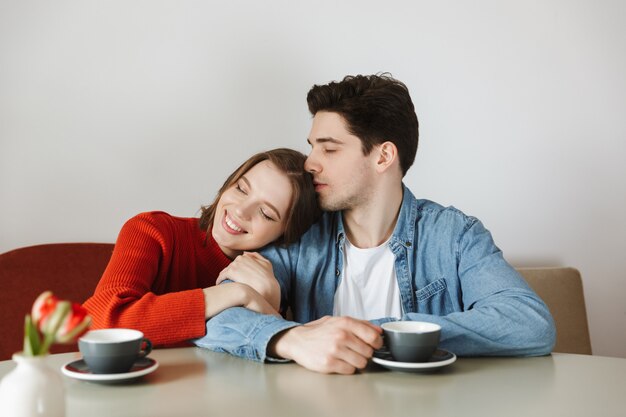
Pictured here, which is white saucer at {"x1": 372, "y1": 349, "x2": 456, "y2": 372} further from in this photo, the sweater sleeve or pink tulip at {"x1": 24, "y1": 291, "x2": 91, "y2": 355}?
pink tulip at {"x1": 24, "y1": 291, "x2": 91, "y2": 355}

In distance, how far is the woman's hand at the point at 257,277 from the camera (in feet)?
4.69

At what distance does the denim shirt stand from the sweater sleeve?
1.8 inches

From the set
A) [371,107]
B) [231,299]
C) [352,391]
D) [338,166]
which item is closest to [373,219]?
[338,166]

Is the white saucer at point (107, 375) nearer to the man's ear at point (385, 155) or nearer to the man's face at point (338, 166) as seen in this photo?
the man's face at point (338, 166)

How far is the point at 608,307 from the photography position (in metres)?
2.48

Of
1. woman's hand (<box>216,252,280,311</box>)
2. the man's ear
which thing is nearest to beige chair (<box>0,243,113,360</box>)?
woman's hand (<box>216,252,280,311</box>)

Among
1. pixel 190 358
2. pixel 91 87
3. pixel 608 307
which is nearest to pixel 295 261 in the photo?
pixel 190 358

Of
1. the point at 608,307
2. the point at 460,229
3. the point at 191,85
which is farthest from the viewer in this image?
the point at 608,307

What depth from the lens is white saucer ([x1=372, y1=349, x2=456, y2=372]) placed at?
107 cm

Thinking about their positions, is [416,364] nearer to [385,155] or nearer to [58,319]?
[58,319]

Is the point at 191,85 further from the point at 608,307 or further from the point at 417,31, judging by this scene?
the point at 608,307

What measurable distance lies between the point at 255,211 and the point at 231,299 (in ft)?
1.21

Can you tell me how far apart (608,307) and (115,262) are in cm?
189

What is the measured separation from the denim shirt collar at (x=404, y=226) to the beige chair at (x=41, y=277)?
0.75m
